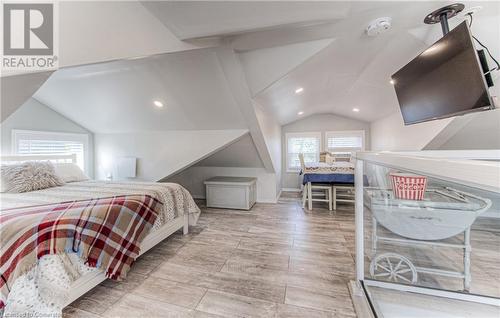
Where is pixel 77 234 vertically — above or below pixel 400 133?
below

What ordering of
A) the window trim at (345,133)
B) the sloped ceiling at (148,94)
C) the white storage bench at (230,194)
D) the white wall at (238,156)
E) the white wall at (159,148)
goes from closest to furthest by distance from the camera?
the sloped ceiling at (148,94) → the white wall at (159,148) → the white wall at (238,156) → the white storage bench at (230,194) → the window trim at (345,133)

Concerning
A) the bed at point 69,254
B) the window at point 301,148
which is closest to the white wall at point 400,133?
the window at point 301,148

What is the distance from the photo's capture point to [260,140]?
3.42m

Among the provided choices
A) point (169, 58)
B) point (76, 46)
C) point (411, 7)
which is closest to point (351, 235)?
point (411, 7)

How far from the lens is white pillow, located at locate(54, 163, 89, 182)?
3.13m

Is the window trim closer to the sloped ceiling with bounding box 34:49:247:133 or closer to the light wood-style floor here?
the light wood-style floor

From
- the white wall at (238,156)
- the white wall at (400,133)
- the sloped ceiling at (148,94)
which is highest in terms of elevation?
the sloped ceiling at (148,94)

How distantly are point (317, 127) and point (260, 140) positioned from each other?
9.27ft

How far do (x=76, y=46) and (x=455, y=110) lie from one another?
2714mm

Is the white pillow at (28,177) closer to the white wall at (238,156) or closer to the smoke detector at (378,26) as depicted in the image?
the white wall at (238,156)

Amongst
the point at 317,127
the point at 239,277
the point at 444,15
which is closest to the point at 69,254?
the point at 239,277

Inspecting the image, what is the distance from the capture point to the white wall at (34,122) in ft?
9.68

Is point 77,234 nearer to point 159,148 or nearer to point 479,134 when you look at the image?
point 159,148

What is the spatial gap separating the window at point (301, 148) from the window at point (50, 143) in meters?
4.97
